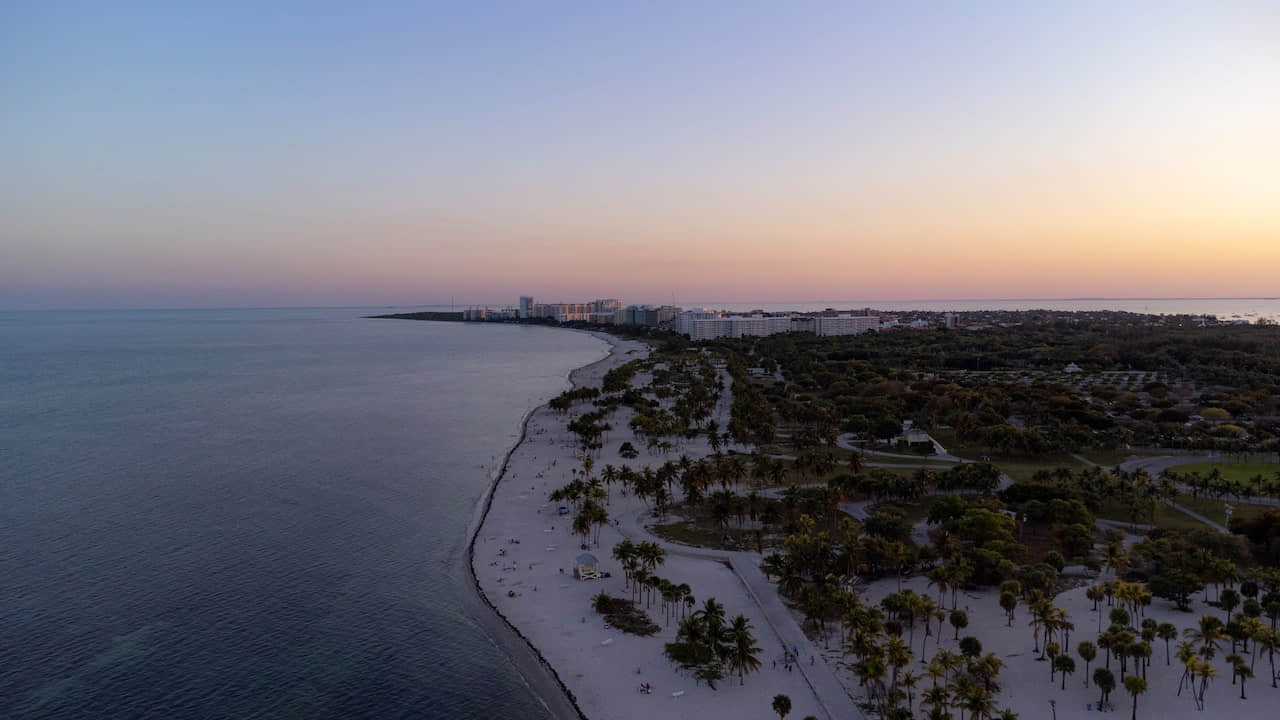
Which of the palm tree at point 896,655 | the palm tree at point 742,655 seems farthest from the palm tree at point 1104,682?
the palm tree at point 742,655

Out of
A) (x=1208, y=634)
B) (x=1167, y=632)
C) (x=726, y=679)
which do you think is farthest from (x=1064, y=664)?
(x=726, y=679)

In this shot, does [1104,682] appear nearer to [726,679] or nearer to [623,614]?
[726,679]

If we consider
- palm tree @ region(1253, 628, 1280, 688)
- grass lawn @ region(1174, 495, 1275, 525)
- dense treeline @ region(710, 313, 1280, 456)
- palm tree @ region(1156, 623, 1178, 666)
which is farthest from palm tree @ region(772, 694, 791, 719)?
dense treeline @ region(710, 313, 1280, 456)

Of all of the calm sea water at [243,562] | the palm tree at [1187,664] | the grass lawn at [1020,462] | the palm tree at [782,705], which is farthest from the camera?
the grass lawn at [1020,462]

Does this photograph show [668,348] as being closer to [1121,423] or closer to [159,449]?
[1121,423]

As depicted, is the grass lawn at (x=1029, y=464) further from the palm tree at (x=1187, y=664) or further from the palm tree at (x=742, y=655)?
the palm tree at (x=742, y=655)

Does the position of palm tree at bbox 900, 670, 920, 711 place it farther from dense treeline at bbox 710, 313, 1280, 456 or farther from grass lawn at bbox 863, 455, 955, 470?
dense treeline at bbox 710, 313, 1280, 456

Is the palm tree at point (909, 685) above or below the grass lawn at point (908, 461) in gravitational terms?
below

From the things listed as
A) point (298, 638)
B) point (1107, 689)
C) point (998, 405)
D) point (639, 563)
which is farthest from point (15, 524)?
point (998, 405)
